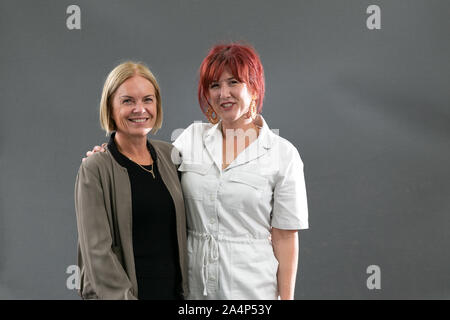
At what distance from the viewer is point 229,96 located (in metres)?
1.94

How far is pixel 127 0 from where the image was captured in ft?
10.3

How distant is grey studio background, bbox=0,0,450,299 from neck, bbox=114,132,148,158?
1.35 m

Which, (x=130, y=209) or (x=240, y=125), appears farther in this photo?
(x=240, y=125)

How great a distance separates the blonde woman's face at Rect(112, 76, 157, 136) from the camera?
1766 mm

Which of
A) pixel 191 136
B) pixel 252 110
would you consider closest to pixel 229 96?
pixel 252 110

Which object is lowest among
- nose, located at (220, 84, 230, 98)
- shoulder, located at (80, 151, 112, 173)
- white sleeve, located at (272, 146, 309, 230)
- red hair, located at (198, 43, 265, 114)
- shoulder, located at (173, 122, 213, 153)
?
white sleeve, located at (272, 146, 309, 230)

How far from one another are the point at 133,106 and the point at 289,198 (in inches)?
27.6

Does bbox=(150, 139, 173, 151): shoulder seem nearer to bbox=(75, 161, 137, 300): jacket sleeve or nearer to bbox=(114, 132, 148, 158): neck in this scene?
bbox=(114, 132, 148, 158): neck

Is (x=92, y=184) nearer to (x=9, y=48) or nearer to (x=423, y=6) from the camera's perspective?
(x=9, y=48)

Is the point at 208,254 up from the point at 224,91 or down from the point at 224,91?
down

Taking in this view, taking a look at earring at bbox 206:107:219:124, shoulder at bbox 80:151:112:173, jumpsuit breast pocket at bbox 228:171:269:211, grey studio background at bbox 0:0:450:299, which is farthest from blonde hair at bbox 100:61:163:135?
grey studio background at bbox 0:0:450:299

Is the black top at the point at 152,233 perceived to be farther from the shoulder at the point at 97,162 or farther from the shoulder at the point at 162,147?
the shoulder at the point at 162,147

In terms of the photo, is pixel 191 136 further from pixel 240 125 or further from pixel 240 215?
pixel 240 215
